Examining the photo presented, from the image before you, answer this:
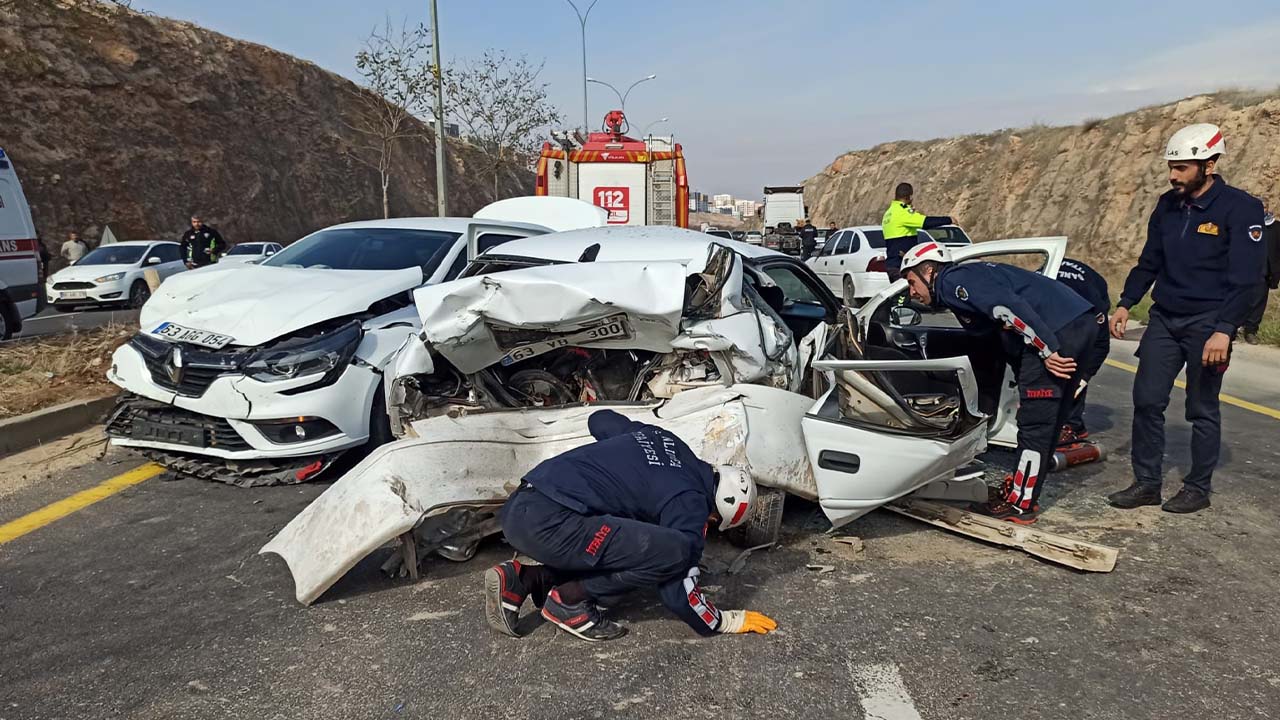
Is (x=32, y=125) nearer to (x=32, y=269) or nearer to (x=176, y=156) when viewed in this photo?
(x=176, y=156)

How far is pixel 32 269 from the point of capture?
9.37m

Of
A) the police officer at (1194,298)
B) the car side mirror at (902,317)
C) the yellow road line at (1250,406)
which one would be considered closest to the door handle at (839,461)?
the police officer at (1194,298)

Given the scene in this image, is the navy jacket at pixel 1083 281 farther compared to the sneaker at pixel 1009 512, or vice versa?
the navy jacket at pixel 1083 281

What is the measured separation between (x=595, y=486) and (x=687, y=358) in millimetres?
1388

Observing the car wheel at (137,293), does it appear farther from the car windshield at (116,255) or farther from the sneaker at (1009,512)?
the sneaker at (1009,512)

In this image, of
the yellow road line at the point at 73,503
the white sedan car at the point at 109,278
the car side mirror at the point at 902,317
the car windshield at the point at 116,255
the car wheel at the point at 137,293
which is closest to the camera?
the yellow road line at the point at 73,503

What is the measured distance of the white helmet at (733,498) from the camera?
9.93 feet

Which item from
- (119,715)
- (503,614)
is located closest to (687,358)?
(503,614)

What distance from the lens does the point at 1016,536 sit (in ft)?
12.4

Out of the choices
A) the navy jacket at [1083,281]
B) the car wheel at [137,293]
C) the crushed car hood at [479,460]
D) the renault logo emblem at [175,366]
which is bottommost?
the car wheel at [137,293]

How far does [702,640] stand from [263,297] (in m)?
3.31

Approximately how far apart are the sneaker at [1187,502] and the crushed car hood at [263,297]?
14.7ft

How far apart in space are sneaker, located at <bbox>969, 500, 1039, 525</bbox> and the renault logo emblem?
4.26 meters

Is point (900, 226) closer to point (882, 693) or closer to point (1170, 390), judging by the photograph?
point (1170, 390)
